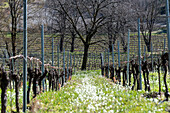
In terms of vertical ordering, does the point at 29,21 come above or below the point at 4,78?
above

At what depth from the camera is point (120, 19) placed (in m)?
22.8

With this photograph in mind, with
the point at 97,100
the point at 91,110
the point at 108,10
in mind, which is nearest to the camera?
the point at 91,110

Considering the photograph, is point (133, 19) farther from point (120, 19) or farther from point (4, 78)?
point (4, 78)

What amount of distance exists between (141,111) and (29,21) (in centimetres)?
1952

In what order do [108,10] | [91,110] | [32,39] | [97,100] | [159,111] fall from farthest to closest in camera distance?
[108,10]
[32,39]
[97,100]
[91,110]
[159,111]

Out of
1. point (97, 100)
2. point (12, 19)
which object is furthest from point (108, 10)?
point (97, 100)

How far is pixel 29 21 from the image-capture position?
22.7 metres

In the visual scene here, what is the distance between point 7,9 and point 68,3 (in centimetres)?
663

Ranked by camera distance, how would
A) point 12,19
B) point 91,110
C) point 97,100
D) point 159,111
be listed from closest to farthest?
point 159,111 → point 91,110 → point 97,100 → point 12,19

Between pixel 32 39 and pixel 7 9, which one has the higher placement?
pixel 7 9

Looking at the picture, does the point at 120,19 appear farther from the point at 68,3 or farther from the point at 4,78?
the point at 4,78

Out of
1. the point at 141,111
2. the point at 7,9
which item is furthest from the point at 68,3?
the point at 141,111

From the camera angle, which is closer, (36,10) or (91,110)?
(91,110)

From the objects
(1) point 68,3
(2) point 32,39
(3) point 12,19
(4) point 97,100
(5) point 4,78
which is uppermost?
(1) point 68,3
